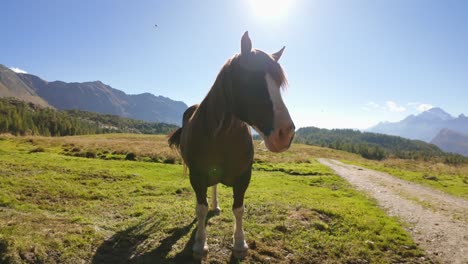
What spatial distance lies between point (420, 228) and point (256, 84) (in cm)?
891

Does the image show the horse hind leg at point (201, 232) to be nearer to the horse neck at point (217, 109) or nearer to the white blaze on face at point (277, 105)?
the horse neck at point (217, 109)

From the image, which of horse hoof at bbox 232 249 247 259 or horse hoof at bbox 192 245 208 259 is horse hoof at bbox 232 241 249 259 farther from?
horse hoof at bbox 192 245 208 259

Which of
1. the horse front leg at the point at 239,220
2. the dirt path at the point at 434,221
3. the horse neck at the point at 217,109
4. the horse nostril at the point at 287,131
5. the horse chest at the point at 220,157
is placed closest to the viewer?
the horse nostril at the point at 287,131

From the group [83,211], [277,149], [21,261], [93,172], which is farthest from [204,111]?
[93,172]

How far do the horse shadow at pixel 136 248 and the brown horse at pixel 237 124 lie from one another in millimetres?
493

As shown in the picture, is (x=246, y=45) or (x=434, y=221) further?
(x=434, y=221)

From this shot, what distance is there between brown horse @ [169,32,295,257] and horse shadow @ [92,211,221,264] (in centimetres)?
49

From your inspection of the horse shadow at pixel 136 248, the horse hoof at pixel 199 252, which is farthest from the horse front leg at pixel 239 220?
the horse shadow at pixel 136 248

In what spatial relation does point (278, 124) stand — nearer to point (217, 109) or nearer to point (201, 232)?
point (217, 109)

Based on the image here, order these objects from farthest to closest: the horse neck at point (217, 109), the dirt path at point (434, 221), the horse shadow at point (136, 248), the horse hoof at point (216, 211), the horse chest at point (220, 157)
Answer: the horse hoof at point (216, 211)
the dirt path at point (434, 221)
the horse shadow at point (136, 248)
the horse chest at point (220, 157)
the horse neck at point (217, 109)

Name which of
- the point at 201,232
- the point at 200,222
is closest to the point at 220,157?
the point at 200,222

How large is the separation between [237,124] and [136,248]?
3.43 metres

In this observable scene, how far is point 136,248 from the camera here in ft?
19.9

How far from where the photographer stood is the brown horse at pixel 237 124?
383 cm
